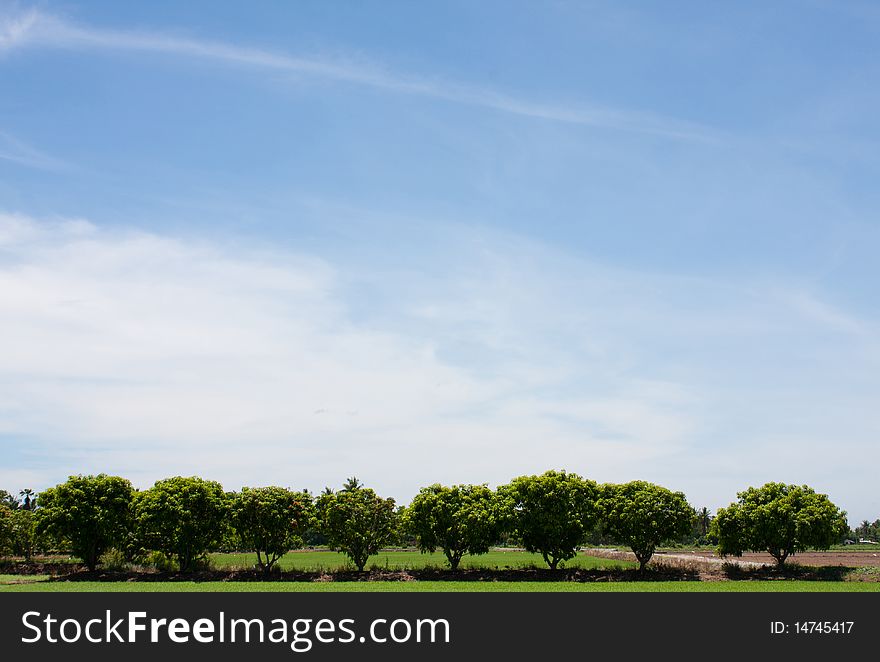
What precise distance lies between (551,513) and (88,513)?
46.7 metres

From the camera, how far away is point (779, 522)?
224ft

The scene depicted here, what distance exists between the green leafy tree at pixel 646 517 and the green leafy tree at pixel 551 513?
81.8 inches

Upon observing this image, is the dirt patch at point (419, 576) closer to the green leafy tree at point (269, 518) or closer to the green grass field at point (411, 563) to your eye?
the green grass field at point (411, 563)

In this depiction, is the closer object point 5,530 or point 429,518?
point 429,518

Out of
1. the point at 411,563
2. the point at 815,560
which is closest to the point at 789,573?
the point at 411,563

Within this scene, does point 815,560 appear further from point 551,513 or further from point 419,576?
point 419,576

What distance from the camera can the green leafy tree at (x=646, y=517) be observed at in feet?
220

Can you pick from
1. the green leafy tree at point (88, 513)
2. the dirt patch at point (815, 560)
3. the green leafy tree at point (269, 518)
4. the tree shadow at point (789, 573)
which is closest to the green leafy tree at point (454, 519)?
the green leafy tree at point (269, 518)

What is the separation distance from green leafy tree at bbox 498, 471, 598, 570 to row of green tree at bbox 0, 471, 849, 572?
0.36 ft

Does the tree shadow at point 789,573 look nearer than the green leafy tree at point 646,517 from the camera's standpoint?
Yes
